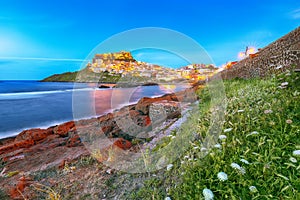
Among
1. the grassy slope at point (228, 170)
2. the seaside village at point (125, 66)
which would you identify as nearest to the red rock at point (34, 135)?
the seaside village at point (125, 66)

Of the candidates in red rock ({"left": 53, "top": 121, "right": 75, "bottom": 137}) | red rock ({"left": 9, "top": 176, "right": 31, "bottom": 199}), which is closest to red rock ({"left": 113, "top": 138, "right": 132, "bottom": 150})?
red rock ({"left": 9, "top": 176, "right": 31, "bottom": 199})

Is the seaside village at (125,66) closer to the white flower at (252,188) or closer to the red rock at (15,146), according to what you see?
the white flower at (252,188)

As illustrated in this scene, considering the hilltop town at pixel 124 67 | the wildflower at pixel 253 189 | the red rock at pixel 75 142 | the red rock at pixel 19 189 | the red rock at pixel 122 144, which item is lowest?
the red rock at pixel 19 189

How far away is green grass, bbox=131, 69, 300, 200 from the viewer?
75.1 inches

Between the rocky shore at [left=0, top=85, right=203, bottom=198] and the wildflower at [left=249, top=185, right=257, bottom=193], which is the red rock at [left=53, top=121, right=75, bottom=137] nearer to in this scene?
the rocky shore at [left=0, top=85, right=203, bottom=198]

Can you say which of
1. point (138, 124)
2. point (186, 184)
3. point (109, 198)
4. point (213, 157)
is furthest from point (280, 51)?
point (109, 198)

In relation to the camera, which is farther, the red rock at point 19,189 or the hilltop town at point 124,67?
the hilltop town at point 124,67

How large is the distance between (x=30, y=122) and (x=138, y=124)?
10322 millimetres

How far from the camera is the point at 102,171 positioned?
10.3 ft

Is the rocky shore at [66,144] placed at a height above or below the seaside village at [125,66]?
below

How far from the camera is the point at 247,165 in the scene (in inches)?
85.5

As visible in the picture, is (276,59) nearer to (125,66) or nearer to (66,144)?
(125,66)

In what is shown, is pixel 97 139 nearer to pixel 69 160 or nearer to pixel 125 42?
pixel 69 160

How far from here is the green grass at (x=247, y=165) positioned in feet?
6.26
